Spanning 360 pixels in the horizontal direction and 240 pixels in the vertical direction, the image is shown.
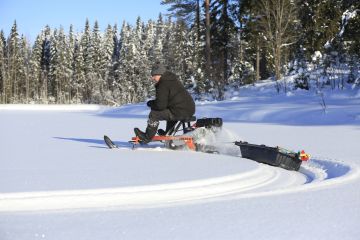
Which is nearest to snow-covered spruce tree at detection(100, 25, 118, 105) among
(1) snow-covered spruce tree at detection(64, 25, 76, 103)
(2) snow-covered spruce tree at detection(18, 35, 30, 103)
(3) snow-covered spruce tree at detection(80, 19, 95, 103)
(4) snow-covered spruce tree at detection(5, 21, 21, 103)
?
(3) snow-covered spruce tree at detection(80, 19, 95, 103)

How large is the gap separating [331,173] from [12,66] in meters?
70.6

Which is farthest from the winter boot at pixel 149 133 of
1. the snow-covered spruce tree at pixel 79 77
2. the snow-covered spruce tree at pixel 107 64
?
the snow-covered spruce tree at pixel 79 77

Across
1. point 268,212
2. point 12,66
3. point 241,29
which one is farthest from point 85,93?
point 268,212

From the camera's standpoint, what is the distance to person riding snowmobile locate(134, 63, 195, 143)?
8.48 metres

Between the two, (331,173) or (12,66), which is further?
(12,66)

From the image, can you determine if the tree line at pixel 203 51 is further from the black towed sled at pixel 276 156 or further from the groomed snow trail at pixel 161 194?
the groomed snow trail at pixel 161 194

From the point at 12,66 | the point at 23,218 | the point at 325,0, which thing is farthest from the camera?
the point at 12,66

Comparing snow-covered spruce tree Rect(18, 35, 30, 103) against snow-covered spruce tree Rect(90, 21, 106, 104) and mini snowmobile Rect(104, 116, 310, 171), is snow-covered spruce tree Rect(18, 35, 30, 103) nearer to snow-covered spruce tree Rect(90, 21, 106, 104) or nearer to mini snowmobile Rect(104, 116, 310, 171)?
snow-covered spruce tree Rect(90, 21, 106, 104)

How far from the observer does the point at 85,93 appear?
75812 mm

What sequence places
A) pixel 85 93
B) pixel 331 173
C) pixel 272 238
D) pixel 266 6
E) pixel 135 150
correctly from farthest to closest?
pixel 85 93 → pixel 266 6 → pixel 135 150 → pixel 331 173 → pixel 272 238

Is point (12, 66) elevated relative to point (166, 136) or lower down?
elevated

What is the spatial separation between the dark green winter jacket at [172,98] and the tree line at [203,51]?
45.1ft

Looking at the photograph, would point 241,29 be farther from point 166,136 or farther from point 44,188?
point 44,188

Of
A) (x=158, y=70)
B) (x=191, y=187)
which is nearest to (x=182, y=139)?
(x=158, y=70)
